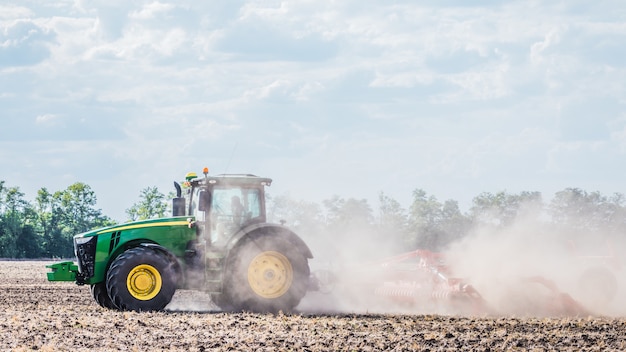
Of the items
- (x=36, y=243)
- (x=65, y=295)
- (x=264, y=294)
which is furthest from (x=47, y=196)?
(x=264, y=294)

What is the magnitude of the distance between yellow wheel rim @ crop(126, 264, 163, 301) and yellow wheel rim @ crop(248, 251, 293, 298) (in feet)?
6.29

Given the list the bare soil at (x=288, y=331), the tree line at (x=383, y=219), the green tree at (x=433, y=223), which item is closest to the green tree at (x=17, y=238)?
the tree line at (x=383, y=219)

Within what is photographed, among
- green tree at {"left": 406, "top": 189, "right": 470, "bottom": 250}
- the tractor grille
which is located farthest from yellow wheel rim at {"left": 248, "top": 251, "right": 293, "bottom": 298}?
green tree at {"left": 406, "top": 189, "right": 470, "bottom": 250}

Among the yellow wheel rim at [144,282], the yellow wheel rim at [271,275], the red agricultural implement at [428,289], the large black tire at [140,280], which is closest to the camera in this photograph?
the large black tire at [140,280]

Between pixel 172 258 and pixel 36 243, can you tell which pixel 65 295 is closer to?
pixel 172 258

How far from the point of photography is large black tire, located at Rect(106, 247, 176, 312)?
17.8 metres

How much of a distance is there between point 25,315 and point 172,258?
315 cm

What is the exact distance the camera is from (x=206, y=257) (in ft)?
60.1

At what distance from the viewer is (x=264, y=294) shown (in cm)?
1834

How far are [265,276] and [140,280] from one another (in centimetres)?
251

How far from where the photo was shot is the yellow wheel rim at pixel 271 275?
18297 mm

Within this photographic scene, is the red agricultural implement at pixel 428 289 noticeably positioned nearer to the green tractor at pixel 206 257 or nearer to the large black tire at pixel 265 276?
the large black tire at pixel 265 276

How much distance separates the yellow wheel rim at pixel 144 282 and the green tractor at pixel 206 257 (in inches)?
0.8

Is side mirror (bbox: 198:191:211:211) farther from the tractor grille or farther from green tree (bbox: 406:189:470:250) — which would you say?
green tree (bbox: 406:189:470:250)
